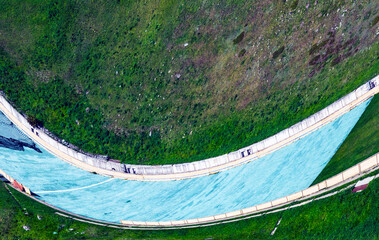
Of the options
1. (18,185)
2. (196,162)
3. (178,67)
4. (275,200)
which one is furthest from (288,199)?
(18,185)

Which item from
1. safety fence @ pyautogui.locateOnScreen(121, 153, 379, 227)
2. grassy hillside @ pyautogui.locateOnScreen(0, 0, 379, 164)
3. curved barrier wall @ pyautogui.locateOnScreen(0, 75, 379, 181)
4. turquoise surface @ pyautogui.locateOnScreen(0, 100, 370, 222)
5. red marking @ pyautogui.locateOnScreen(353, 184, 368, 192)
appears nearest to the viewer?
red marking @ pyautogui.locateOnScreen(353, 184, 368, 192)

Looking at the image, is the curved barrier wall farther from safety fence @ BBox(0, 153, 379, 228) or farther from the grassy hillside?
safety fence @ BBox(0, 153, 379, 228)

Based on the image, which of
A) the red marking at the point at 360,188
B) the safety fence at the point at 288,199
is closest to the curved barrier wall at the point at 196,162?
the safety fence at the point at 288,199

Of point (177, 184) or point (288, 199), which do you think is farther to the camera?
point (177, 184)

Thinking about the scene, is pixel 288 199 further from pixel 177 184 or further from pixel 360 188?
pixel 177 184

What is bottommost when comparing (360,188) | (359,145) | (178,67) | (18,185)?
(360,188)

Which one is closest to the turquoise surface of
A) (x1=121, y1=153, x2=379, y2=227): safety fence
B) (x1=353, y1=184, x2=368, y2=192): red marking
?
(x1=121, y1=153, x2=379, y2=227): safety fence

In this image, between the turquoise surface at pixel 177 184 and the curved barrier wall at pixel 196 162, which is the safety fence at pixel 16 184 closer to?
the turquoise surface at pixel 177 184
